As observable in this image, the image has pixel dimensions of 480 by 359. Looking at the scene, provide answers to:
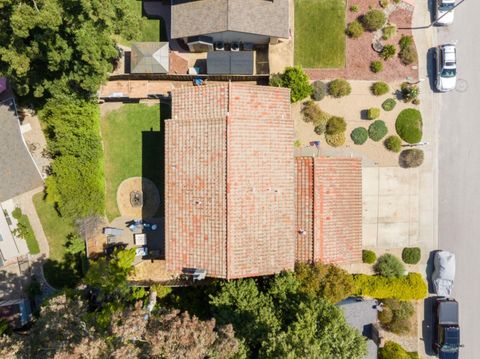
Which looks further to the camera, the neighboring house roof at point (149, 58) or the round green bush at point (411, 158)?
the round green bush at point (411, 158)

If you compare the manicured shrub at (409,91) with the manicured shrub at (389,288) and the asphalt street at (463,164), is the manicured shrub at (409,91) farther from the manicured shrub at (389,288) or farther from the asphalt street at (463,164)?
the manicured shrub at (389,288)

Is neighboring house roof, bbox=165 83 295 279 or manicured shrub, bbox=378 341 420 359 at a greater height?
neighboring house roof, bbox=165 83 295 279

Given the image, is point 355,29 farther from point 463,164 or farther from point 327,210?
point 327,210

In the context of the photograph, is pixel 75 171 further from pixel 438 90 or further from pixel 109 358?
pixel 438 90

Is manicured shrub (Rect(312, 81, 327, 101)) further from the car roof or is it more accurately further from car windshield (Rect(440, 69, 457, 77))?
the car roof

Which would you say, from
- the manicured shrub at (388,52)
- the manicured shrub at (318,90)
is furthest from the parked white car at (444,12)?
the manicured shrub at (318,90)

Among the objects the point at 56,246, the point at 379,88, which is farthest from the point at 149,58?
the point at 379,88

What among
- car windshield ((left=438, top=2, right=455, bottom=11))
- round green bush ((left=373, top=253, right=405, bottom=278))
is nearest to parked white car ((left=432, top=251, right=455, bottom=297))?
round green bush ((left=373, top=253, right=405, bottom=278))
